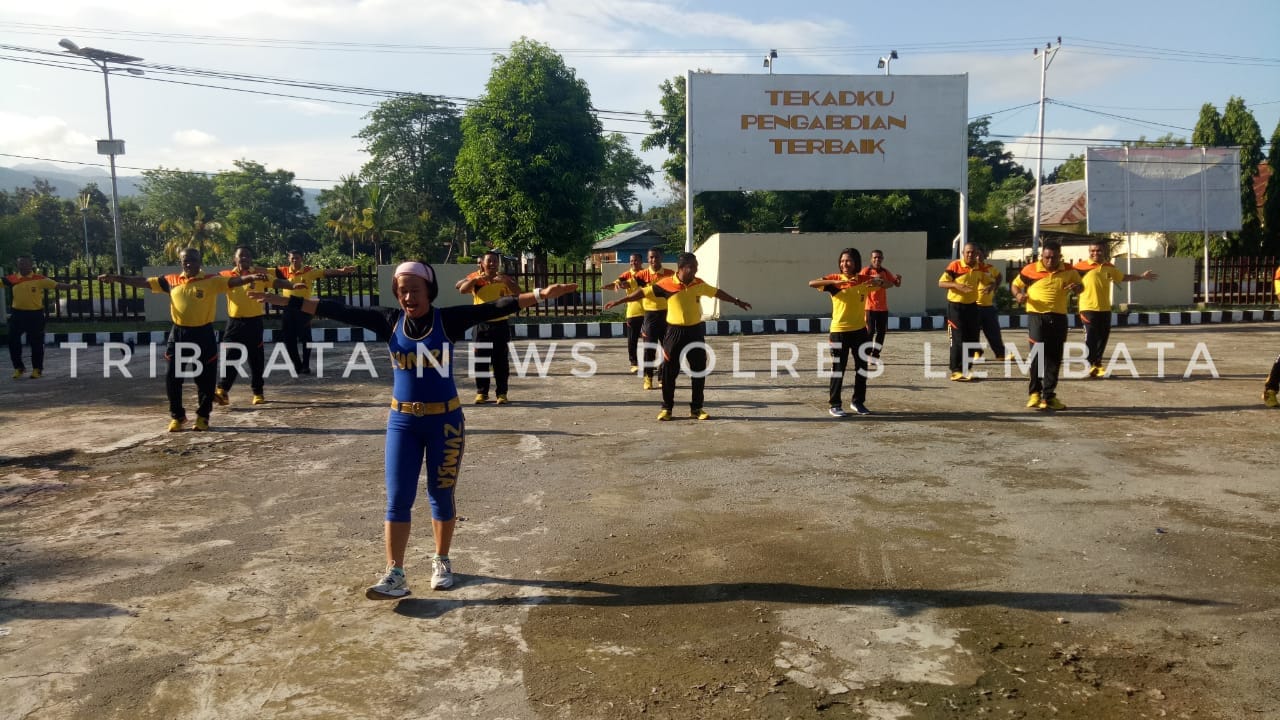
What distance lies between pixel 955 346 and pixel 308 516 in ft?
30.5

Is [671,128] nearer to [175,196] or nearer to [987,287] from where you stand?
[987,287]

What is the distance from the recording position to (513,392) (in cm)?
1206

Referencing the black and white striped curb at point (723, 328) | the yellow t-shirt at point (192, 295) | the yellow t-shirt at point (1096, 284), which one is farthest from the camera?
the black and white striped curb at point (723, 328)

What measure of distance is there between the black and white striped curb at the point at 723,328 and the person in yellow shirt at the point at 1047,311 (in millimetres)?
9713

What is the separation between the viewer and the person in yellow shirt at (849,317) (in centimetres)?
957

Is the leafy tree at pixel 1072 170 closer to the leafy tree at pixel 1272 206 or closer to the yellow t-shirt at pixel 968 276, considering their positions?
the leafy tree at pixel 1272 206

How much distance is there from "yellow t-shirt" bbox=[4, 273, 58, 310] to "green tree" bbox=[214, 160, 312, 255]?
176 feet

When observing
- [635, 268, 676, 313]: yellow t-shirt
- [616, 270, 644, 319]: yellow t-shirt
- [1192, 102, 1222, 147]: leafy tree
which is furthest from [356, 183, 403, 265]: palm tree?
[635, 268, 676, 313]: yellow t-shirt

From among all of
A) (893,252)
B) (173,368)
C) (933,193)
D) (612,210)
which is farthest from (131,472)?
(612,210)

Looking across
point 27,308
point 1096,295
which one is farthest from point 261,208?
point 1096,295

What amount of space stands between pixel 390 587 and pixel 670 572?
60.5 inches

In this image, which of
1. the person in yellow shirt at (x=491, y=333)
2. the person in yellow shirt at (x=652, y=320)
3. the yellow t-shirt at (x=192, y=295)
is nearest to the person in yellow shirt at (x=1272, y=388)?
the person in yellow shirt at (x=652, y=320)

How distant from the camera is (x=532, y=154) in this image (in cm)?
3175

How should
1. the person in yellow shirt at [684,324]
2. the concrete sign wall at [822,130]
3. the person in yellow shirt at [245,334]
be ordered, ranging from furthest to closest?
the concrete sign wall at [822,130], the person in yellow shirt at [245,334], the person in yellow shirt at [684,324]
